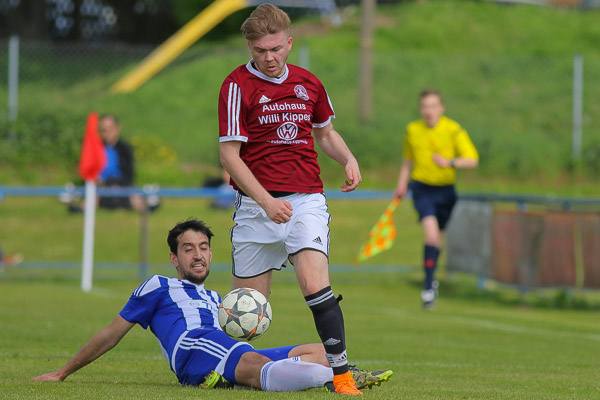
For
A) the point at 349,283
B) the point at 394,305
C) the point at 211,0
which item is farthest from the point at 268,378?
the point at 211,0

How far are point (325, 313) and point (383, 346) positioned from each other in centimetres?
326

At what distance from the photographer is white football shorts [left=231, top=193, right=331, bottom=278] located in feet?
19.0

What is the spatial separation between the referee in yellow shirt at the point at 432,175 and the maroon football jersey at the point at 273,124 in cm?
657

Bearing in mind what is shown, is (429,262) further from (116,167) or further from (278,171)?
(278,171)

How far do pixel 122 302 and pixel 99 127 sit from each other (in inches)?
176

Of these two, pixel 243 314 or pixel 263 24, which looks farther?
pixel 243 314

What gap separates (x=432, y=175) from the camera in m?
12.6

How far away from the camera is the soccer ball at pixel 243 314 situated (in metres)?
5.83

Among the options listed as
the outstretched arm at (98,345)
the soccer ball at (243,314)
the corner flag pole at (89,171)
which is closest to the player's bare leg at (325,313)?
the soccer ball at (243,314)

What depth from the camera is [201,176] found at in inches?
884

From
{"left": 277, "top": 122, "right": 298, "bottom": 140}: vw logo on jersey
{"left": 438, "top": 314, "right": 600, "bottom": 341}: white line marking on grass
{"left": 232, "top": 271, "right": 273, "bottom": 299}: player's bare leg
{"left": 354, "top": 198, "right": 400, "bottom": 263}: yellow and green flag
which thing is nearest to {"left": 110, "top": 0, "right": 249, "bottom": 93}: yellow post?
{"left": 354, "top": 198, "right": 400, "bottom": 263}: yellow and green flag

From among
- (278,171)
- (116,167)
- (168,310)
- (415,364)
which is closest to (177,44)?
(116,167)

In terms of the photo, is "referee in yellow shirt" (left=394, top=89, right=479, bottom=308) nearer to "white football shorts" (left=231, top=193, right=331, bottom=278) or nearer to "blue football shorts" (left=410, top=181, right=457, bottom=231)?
"blue football shorts" (left=410, top=181, right=457, bottom=231)

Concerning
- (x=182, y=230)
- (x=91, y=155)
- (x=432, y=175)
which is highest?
(x=91, y=155)
